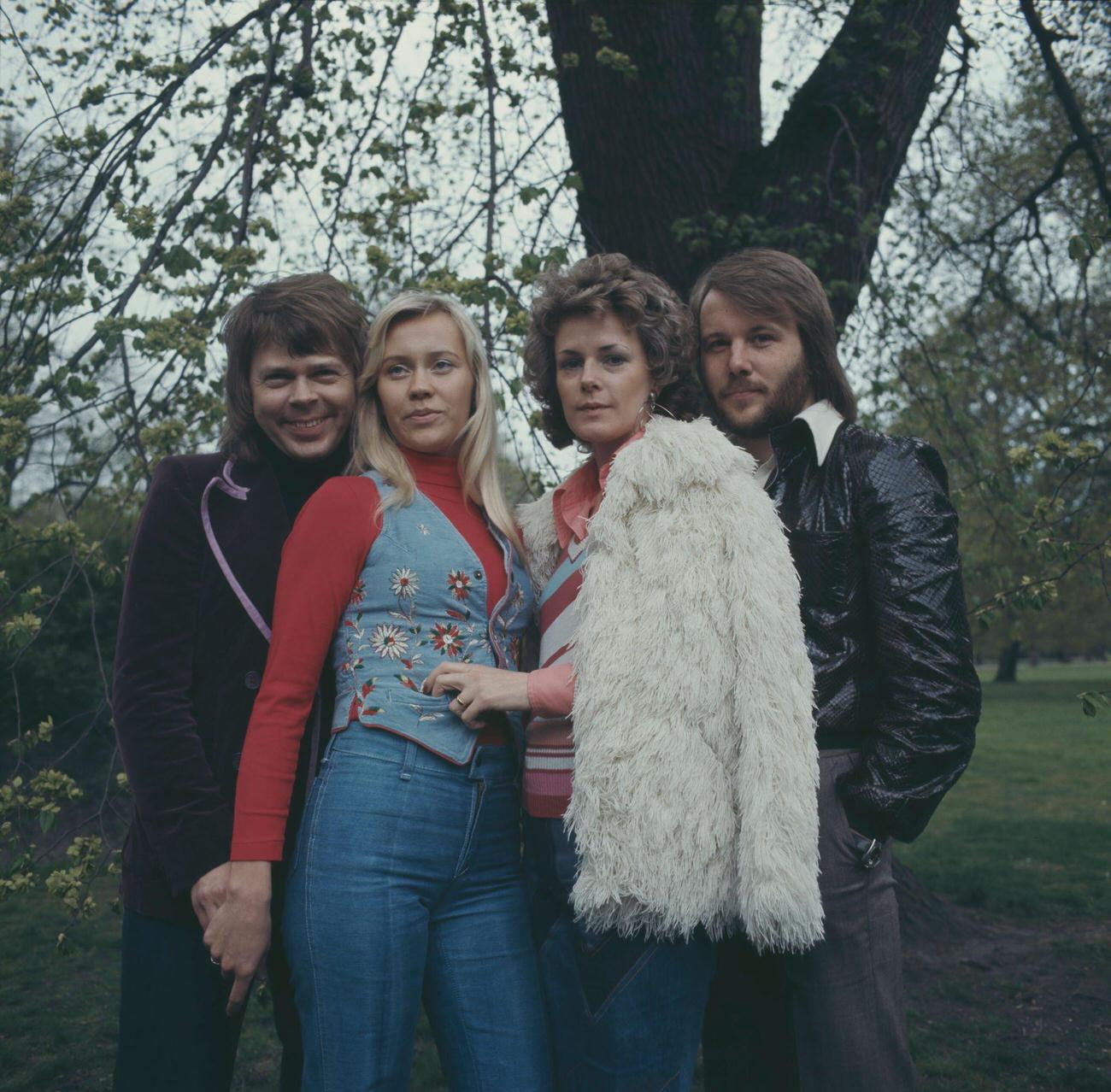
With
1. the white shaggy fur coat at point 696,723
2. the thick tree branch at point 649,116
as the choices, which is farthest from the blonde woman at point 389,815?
the thick tree branch at point 649,116

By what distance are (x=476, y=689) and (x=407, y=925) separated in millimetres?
472

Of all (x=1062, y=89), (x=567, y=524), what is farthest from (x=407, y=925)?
(x=1062, y=89)

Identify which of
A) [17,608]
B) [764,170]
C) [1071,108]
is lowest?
[17,608]

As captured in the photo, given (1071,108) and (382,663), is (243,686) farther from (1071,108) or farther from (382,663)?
(1071,108)

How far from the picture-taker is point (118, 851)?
307cm

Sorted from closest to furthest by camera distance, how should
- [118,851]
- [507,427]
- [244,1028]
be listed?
[118,851]
[507,427]
[244,1028]

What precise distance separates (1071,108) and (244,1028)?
625 cm

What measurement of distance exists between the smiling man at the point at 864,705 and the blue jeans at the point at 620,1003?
0.33 metres

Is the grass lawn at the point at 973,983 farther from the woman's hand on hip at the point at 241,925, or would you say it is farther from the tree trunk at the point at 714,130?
the tree trunk at the point at 714,130

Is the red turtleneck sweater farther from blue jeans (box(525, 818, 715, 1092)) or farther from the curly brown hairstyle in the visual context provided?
the curly brown hairstyle

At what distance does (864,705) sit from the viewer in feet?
7.40

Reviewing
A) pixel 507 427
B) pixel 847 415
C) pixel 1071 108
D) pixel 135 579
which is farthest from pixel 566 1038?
pixel 1071 108

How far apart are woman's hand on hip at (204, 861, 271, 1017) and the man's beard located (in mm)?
1507

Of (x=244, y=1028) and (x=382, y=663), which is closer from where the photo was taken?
(x=382, y=663)
